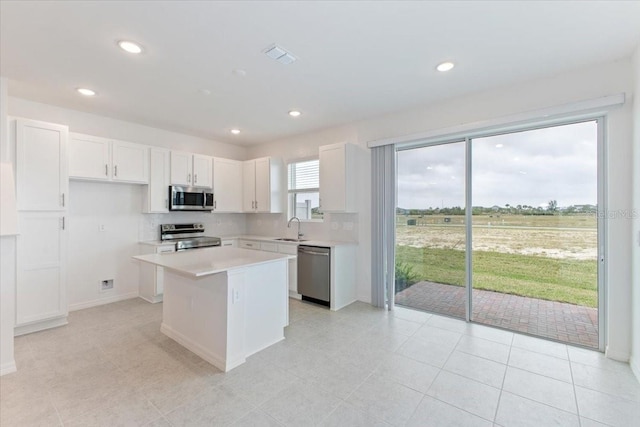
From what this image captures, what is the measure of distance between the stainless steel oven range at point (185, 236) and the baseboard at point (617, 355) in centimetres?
532

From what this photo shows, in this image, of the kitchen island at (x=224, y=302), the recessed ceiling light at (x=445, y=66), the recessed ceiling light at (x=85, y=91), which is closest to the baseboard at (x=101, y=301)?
the kitchen island at (x=224, y=302)

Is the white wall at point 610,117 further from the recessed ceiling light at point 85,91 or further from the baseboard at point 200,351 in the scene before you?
the recessed ceiling light at point 85,91

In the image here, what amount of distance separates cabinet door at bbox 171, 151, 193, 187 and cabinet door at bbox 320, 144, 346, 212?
95.6 inches

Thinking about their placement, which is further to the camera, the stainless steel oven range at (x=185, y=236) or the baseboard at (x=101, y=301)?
the stainless steel oven range at (x=185, y=236)

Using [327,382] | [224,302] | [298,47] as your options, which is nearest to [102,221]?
[224,302]

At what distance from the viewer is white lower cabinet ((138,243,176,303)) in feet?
14.0

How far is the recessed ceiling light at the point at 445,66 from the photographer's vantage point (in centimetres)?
273

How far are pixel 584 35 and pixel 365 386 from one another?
342cm

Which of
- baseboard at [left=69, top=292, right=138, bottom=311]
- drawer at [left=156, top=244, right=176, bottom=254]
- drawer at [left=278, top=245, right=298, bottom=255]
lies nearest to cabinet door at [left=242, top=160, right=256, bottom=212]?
drawer at [left=278, top=245, right=298, bottom=255]

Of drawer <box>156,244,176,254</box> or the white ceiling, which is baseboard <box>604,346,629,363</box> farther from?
drawer <box>156,244,176,254</box>

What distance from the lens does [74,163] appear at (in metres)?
3.78

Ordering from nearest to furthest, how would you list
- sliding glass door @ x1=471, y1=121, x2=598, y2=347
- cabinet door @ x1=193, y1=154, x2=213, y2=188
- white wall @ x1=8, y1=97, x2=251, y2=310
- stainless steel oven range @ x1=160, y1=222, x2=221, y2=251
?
sliding glass door @ x1=471, y1=121, x2=598, y2=347 → white wall @ x1=8, y1=97, x2=251, y2=310 → stainless steel oven range @ x1=160, y1=222, x2=221, y2=251 → cabinet door @ x1=193, y1=154, x2=213, y2=188

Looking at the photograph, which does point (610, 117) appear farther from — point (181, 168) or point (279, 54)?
point (181, 168)

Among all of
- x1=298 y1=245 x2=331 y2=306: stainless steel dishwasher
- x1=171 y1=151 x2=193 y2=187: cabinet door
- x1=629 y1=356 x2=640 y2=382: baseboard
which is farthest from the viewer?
x1=171 y1=151 x2=193 y2=187: cabinet door
